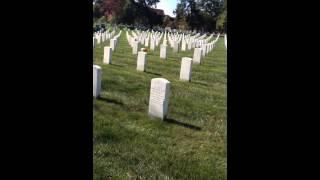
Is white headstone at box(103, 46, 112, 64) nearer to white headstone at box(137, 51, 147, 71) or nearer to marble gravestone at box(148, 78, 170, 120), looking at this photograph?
white headstone at box(137, 51, 147, 71)

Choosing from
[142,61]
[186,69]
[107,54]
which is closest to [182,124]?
Answer: [186,69]

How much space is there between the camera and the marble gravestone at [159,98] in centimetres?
618

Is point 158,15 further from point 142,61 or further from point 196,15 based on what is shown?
point 142,61

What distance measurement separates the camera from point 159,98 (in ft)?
20.6

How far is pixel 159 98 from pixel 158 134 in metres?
0.97

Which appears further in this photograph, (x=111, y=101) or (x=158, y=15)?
(x=158, y=15)

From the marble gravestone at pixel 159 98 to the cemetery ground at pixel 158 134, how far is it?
0.44ft

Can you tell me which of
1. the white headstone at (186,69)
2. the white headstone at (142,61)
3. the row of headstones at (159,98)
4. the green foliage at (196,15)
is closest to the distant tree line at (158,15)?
the green foliage at (196,15)
